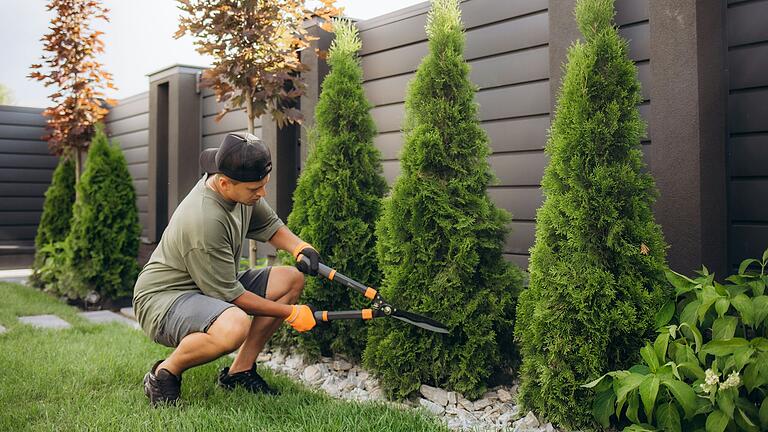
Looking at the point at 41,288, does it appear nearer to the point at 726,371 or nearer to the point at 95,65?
the point at 95,65

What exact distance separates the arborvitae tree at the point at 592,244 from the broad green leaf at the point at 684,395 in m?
0.46

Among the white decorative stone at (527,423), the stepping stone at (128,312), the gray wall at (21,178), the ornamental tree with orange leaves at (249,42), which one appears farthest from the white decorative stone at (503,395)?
the gray wall at (21,178)

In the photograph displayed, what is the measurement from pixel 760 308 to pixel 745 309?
6 cm

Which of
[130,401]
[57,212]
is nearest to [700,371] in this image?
[130,401]

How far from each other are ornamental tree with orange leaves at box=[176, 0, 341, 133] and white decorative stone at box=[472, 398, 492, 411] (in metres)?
2.59

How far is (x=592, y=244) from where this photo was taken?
3135mm

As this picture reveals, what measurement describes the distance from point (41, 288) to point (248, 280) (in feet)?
19.2

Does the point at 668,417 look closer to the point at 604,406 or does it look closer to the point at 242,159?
the point at 604,406

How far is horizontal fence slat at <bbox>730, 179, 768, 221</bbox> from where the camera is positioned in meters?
3.37

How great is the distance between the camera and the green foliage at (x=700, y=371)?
8.20 feet

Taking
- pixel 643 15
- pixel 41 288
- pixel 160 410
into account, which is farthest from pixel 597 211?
pixel 41 288

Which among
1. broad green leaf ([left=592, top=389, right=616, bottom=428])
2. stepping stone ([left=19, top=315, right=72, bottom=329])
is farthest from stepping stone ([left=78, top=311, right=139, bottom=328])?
broad green leaf ([left=592, top=389, right=616, bottom=428])

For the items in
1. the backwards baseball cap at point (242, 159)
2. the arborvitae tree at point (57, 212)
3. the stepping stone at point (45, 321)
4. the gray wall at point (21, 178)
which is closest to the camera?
the backwards baseball cap at point (242, 159)

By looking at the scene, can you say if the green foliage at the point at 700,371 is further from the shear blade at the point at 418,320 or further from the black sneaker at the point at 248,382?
the black sneaker at the point at 248,382
